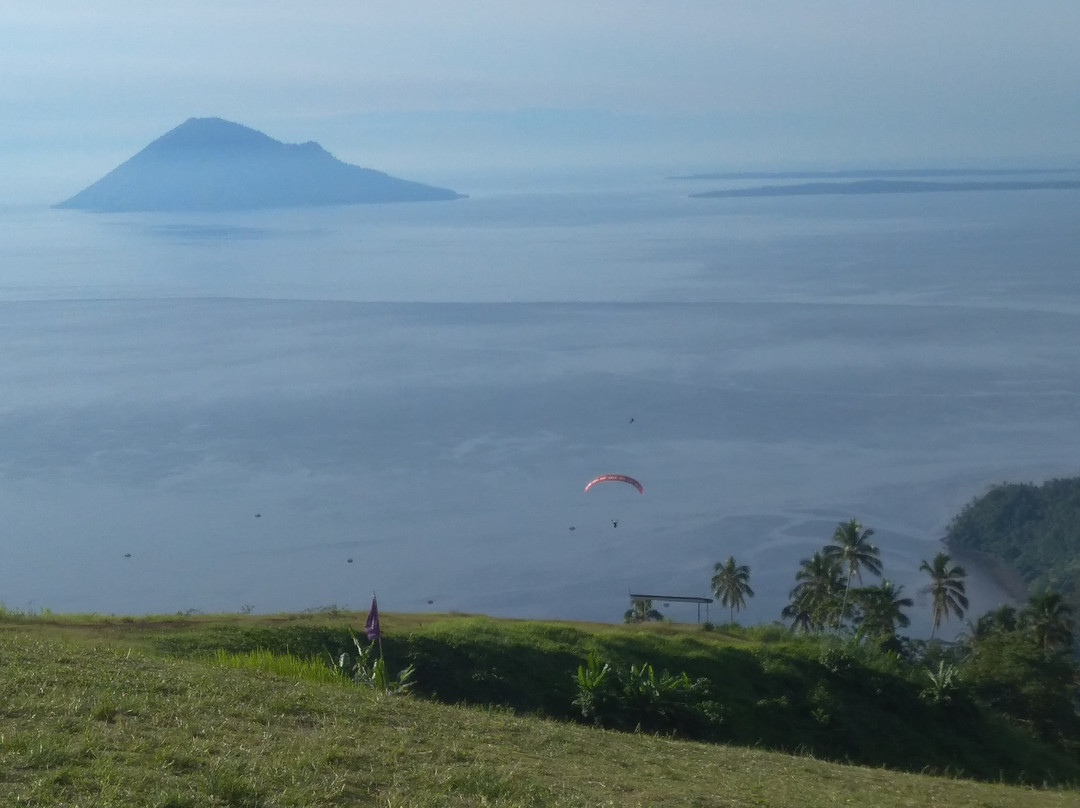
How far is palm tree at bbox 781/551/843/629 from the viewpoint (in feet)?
123

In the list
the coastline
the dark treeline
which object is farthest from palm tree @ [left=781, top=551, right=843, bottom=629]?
the dark treeline

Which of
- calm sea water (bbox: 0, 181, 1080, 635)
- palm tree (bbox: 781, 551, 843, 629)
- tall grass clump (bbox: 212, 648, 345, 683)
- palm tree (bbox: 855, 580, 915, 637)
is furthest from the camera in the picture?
calm sea water (bbox: 0, 181, 1080, 635)

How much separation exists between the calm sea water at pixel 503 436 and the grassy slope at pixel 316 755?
27417 mm

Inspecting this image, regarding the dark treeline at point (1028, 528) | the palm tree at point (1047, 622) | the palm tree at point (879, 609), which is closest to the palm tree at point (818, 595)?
the palm tree at point (879, 609)

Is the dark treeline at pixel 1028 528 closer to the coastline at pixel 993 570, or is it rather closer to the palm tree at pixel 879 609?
the coastline at pixel 993 570

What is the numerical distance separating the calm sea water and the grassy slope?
27.4 m

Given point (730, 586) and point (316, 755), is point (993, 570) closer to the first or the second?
point (730, 586)

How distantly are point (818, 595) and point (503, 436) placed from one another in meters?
32.9

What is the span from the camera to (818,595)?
1519 inches

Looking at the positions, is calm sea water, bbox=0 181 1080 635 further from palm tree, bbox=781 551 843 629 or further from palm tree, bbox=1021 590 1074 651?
palm tree, bbox=1021 590 1074 651

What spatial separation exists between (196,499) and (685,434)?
96.5 ft

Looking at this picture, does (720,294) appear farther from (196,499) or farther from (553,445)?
(196,499)

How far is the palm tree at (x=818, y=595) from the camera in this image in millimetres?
37438

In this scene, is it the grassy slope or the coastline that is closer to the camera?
the grassy slope
